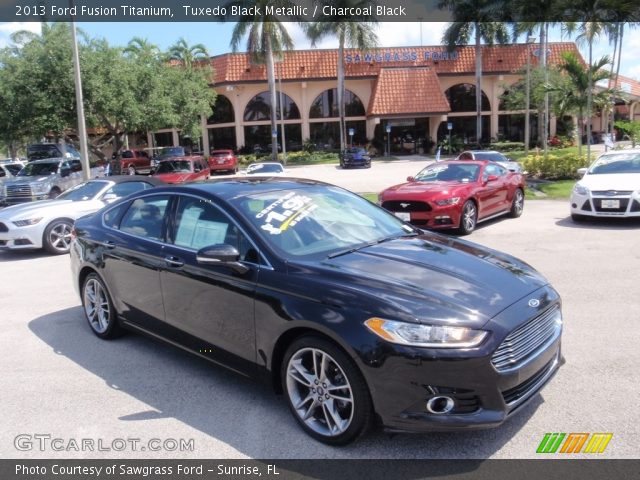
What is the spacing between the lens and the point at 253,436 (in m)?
3.62

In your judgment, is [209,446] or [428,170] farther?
[428,170]

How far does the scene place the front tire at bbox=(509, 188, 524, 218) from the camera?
1288 cm

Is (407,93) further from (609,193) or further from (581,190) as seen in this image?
(609,193)

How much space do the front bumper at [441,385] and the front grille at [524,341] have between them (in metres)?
0.04

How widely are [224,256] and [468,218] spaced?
809 cm

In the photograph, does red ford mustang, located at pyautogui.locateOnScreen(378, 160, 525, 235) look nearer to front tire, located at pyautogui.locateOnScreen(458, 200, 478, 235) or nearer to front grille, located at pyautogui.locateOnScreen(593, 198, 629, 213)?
front tire, located at pyautogui.locateOnScreen(458, 200, 478, 235)

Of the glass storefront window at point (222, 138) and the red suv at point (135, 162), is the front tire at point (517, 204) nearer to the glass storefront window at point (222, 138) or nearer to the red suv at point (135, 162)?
the red suv at point (135, 162)

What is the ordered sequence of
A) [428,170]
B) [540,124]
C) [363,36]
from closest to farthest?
[428,170] → [363,36] → [540,124]

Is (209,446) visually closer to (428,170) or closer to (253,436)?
(253,436)

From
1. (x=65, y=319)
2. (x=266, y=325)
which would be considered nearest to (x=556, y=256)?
(x=266, y=325)

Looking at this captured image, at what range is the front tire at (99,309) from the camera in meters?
5.41

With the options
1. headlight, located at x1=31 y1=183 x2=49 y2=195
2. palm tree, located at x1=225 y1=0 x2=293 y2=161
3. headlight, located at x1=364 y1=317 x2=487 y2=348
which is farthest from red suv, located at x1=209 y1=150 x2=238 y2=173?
headlight, located at x1=364 y1=317 x2=487 y2=348

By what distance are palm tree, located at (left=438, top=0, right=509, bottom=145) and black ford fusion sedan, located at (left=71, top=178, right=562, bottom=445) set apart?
141 feet

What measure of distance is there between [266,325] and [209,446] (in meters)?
0.83
